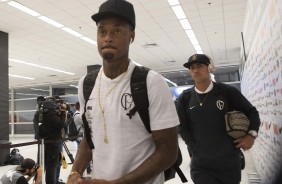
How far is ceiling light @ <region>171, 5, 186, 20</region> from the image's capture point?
573 cm

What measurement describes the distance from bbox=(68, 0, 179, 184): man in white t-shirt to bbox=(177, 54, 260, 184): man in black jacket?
108cm

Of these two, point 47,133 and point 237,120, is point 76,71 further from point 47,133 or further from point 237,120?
point 237,120

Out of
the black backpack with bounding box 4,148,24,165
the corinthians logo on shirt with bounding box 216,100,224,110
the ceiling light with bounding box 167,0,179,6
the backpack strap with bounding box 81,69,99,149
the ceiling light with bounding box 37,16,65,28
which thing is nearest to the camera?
the backpack strap with bounding box 81,69,99,149

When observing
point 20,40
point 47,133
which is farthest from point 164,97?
point 20,40

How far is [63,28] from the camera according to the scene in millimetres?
6832

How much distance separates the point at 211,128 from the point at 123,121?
4.06 feet

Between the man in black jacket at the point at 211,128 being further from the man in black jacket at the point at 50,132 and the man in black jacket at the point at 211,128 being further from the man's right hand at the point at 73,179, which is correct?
the man in black jacket at the point at 50,132

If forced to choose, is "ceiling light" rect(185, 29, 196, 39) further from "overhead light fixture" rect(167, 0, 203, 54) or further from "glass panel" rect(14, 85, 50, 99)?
"glass panel" rect(14, 85, 50, 99)

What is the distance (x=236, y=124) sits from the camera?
1800 millimetres

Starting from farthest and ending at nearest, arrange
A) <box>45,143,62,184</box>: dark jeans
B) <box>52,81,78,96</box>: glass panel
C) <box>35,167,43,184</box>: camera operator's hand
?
<box>52,81,78,96</box>: glass panel → <box>45,143,62,184</box>: dark jeans → <box>35,167,43,184</box>: camera operator's hand

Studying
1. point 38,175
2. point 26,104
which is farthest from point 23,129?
point 38,175

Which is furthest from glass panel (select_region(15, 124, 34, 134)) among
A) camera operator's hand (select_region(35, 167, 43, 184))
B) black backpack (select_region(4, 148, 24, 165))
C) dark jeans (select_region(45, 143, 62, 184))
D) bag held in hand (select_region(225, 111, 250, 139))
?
bag held in hand (select_region(225, 111, 250, 139))

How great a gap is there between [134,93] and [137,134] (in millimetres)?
137

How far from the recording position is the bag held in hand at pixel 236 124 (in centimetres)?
180
